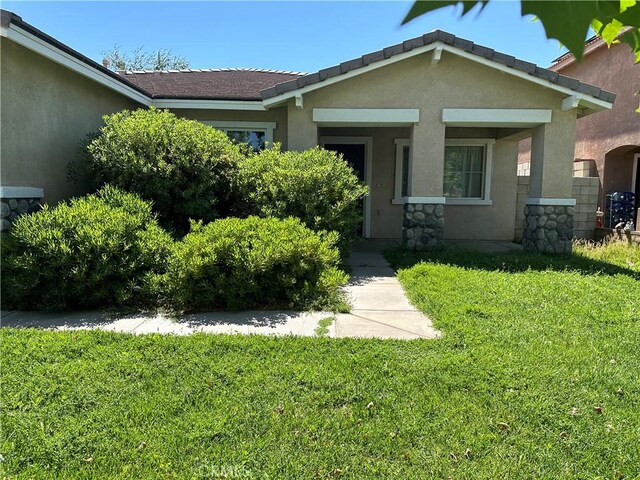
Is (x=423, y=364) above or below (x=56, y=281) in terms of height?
below

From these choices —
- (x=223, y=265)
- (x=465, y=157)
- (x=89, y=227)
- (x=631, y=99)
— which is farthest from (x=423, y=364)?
(x=631, y=99)

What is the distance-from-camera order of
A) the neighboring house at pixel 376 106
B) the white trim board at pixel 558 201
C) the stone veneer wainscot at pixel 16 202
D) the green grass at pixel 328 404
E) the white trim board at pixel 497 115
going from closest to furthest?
the green grass at pixel 328 404 → the stone veneer wainscot at pixel 16 202 → the neighboring house at pixel 376 106 → the white trim board at pixel 497 115 → the white trim board at pixel 558 201

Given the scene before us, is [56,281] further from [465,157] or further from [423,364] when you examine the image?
[465,157]

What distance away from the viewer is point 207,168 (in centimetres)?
748

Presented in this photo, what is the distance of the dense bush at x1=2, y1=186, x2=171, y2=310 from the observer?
5016 mm

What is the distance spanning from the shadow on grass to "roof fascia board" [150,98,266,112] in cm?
457

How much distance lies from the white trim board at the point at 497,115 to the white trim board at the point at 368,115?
716 mm

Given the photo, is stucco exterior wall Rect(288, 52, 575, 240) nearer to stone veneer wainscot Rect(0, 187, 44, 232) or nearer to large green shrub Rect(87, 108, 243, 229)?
large green shrub Rect(87, 108, 243, 229)

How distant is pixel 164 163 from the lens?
7.09 metres

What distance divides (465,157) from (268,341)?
948 cm

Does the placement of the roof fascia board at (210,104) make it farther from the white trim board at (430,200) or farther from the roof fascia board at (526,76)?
the roof fascia board at (526,76)

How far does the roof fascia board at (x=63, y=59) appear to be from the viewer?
18.7 feet

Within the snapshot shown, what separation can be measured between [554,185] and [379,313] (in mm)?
5839

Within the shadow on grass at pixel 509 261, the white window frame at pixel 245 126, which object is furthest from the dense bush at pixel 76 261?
the white window frame at pixel 245 126
